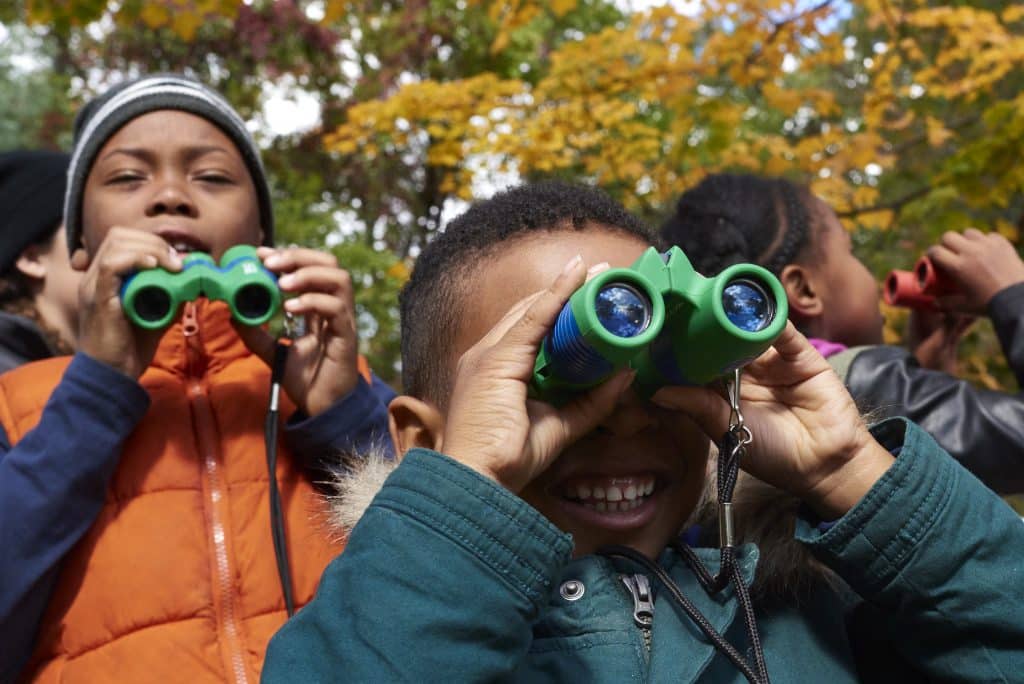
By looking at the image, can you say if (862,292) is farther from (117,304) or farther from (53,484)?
(53,484)

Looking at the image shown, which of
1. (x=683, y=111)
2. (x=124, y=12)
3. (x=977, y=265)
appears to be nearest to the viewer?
(x=977, y=265)

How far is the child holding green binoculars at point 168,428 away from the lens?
1548 mm

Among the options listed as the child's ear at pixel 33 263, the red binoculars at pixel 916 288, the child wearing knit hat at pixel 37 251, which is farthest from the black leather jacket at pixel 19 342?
the red binoculars at pixel 916 288

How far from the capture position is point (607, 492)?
4.12 feet

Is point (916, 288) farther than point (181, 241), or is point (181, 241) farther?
point (916, 288)

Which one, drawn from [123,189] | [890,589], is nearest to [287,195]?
[123,189]

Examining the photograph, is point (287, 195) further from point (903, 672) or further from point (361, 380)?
point (903, 672)

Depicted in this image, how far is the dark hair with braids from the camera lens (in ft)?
8.72

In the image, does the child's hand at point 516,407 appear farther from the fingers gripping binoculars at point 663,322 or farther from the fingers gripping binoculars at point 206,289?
the fingers gripping binoculars at point 206,289

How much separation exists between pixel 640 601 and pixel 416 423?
398 mm

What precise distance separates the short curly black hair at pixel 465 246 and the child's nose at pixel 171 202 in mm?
692

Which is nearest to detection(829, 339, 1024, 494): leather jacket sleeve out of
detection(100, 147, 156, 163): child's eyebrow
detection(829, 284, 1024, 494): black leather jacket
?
detection(829, 284, 1024, 494): black leather jacket

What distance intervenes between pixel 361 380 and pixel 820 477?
39.2 inches

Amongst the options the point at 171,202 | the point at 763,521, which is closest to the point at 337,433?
the point at 171,202
